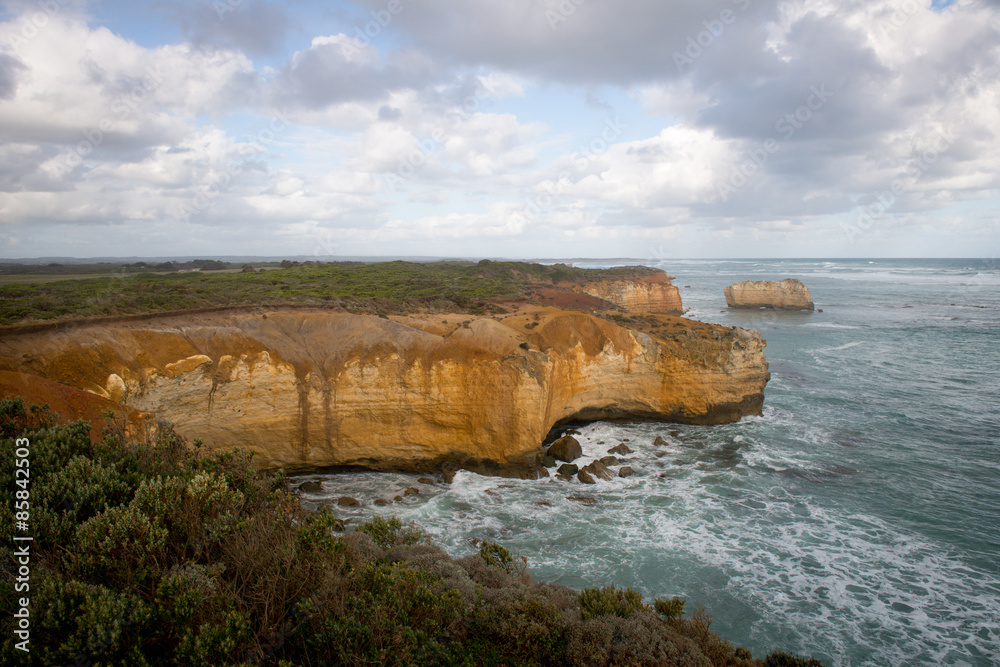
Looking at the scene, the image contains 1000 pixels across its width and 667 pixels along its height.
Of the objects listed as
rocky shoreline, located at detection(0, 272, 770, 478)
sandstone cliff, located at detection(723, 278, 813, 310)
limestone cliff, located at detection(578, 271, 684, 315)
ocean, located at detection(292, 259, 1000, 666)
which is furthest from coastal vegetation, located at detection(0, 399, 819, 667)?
sandstone cliff, located at detection(723, 278, 813, 310)

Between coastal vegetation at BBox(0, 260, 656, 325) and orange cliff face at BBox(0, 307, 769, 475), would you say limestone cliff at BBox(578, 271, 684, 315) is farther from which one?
orange cliff face at BBox(0, 307, 769, 475)

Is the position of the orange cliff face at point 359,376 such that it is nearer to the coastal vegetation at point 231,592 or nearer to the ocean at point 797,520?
the ocean at point 797,520

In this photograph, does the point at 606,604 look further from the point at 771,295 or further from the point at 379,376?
the point at 771,295

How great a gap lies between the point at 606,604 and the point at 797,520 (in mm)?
10396

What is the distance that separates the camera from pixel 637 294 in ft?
205

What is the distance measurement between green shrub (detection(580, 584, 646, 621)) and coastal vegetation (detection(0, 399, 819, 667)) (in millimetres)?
25

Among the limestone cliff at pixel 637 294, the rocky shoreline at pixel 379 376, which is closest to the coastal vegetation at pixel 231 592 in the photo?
the rocky shoreline at pixel 379 376

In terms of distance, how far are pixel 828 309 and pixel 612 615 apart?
2889 inches

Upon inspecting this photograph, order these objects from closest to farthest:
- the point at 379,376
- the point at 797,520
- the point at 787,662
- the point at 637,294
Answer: the point at 787,662
the point at 797,520
the point at 379,376
the point at 637,294

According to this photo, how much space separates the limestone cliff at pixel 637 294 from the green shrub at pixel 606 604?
4819 cm

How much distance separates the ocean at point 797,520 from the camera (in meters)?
11.4

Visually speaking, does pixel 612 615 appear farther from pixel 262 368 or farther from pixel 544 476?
pixel 262 368

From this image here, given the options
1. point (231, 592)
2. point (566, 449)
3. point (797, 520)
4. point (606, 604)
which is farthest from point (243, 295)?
point (797, 520)

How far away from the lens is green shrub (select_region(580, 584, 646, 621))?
8.64 meters
